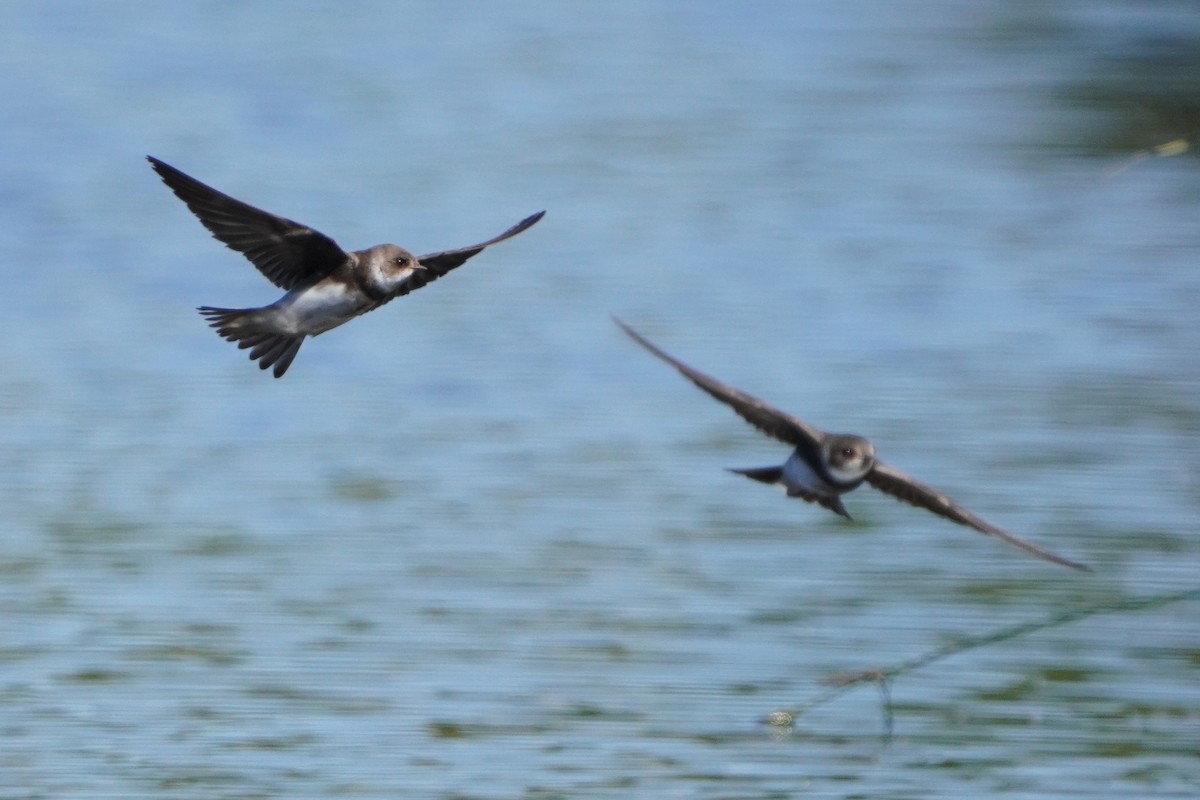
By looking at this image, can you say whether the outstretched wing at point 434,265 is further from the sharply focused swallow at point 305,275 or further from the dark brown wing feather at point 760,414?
the dark brown wing feather at point 760,414

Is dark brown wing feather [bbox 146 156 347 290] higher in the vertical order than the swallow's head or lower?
higher

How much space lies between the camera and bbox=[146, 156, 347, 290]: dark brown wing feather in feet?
13.1

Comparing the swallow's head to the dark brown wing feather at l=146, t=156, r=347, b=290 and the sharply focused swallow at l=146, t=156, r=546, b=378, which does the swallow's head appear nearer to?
the sharply focused swallow at l=146, t=156, r=546, b=378

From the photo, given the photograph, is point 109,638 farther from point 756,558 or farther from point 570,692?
point 756,558

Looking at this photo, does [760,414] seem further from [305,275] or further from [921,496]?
[305,275]

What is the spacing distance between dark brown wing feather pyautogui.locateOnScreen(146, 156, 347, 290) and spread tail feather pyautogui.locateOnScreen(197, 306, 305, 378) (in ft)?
0.29

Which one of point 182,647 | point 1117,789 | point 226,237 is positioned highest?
point 226,237

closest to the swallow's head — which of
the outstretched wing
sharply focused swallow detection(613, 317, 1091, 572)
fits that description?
sharply focused swallow detection(613, 317, 1091, 572)

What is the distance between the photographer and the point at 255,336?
4.29 meters

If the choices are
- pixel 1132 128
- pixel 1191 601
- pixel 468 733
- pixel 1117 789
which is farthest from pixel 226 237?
pixel 1132 128

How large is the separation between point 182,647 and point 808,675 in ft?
4.79

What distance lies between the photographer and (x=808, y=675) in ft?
17.0

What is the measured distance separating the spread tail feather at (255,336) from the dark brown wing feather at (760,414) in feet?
2.05

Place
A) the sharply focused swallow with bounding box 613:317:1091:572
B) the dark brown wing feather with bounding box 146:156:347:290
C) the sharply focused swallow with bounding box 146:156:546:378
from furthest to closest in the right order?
the sharply focused swallow with bounding box 613:317:1091:572
the sharply focused swallow with bounding box 146:156:546:378
the dark brown wing feather with bounding box 146:156:347:290
